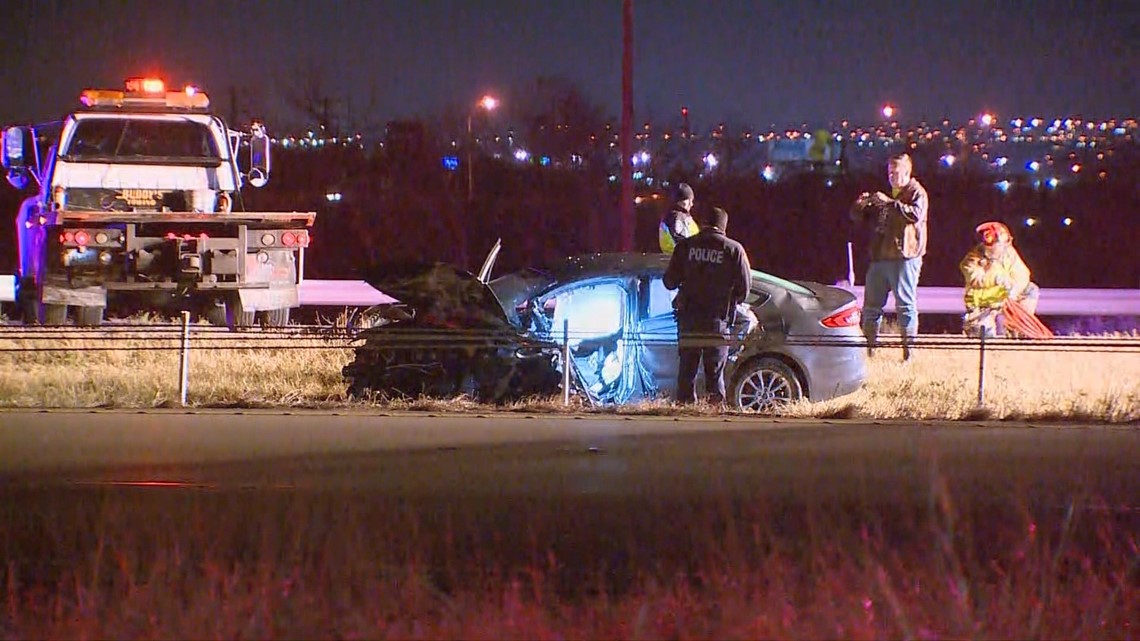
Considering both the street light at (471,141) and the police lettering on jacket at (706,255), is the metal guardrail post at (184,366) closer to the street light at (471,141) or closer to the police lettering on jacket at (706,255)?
the police lettering on jacket at (706,255)

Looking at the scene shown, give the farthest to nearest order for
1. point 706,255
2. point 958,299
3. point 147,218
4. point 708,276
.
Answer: point 958,299 → point 147,218 → point 708,276 → point 706,255

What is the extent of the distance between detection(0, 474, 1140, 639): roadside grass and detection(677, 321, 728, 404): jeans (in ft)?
10.1

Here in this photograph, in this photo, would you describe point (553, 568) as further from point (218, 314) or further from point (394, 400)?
point (218, 314)

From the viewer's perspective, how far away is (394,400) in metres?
11.8

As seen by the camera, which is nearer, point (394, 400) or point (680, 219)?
point (394, 400)

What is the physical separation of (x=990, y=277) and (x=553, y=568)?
1014 centimetres

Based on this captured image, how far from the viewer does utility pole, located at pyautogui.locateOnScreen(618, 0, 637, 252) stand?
65.7 feet

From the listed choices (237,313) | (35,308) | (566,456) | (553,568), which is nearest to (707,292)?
(566,456)

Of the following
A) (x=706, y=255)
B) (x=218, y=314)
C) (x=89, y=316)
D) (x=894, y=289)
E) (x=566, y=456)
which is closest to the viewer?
(x=566, y=456)

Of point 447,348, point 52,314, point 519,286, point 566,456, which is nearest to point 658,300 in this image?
point 519,286

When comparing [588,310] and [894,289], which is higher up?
[894,289]

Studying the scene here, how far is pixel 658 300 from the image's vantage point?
11633 millimetres

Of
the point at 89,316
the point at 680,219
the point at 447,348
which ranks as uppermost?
the point at 680,219

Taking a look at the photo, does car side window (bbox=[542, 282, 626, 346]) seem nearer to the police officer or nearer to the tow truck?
the police officer
